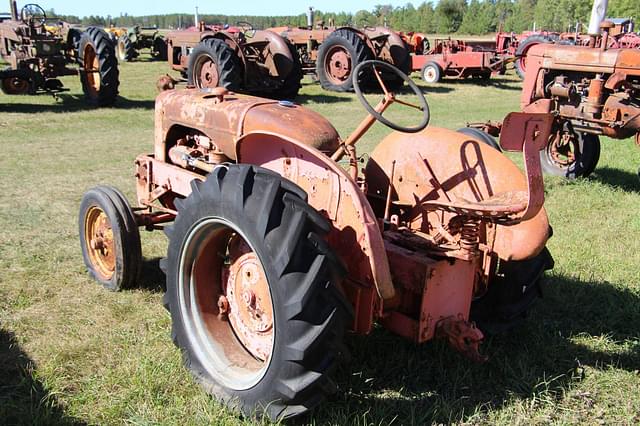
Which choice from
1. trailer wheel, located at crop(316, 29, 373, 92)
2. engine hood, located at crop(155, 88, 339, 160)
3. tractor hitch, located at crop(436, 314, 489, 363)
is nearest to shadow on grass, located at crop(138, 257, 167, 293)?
engine hood, located at crop(155, 88, 339, 160)

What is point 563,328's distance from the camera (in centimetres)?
339

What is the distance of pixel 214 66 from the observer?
11.3 meters

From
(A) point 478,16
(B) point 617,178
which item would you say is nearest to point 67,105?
(B) point 617,178

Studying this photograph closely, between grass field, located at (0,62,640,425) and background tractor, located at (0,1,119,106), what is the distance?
574 centimetres

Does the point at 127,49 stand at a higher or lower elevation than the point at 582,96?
lower

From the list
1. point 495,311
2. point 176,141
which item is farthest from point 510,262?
point 176,141

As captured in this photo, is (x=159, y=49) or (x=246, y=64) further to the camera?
(x=159, y=49)

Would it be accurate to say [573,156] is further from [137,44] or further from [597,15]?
[137,44]

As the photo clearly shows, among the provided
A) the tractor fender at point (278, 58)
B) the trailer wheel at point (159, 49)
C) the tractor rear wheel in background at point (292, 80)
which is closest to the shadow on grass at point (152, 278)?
the tractor fender at point (278, 58)

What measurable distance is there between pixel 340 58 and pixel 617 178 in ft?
27.0

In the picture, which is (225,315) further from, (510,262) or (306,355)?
(510,262)

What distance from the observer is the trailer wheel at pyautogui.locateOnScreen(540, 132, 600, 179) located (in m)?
6.88

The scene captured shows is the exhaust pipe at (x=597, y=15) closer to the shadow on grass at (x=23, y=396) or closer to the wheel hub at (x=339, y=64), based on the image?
the wheel hub at (x=339, y=64)

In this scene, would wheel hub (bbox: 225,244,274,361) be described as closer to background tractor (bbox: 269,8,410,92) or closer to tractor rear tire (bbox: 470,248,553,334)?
tractor rear tire (bbox: 470,248,553,334)
